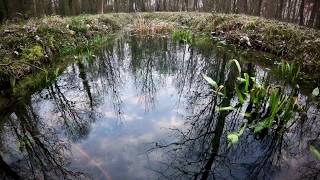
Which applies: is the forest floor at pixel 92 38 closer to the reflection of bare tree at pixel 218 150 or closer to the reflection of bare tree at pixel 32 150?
the reflection of bare tree at pixel 32 150

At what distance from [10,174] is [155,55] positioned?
650cm

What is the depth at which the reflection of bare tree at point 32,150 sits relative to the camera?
11.1ft

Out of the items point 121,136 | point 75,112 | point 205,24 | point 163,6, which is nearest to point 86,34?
point 205,24

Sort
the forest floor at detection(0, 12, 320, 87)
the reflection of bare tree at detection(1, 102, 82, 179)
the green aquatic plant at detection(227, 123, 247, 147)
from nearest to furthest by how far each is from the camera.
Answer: the reflection of bare tree at detection(1, 102, 82, 179) < the green aquatic plant at detection(227, 123, 247, 147) < the forest floor at detection(0, 12, 320, 87)

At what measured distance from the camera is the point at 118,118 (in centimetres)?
481

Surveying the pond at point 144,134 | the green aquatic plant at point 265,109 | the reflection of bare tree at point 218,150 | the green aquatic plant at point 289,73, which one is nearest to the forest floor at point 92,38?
the green aquatic plant at point 289,73

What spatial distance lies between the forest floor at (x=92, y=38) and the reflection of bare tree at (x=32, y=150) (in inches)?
55.7

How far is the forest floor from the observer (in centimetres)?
663

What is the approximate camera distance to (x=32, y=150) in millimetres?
3842

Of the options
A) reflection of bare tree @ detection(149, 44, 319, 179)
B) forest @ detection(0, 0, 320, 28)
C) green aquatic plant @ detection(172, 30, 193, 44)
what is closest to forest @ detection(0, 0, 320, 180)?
reflection of bare tree @ detection(149, 44, 319, 179)

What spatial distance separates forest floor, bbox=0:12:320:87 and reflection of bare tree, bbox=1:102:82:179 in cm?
142

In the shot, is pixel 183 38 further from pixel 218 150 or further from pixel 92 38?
pixel 218 150

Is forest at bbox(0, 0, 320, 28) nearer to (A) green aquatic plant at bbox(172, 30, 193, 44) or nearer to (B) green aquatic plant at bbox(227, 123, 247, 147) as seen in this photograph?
(A) green aquatic plant at bbox(172, 30, 193, 44)

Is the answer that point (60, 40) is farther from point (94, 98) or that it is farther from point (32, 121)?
point (32, 121)
